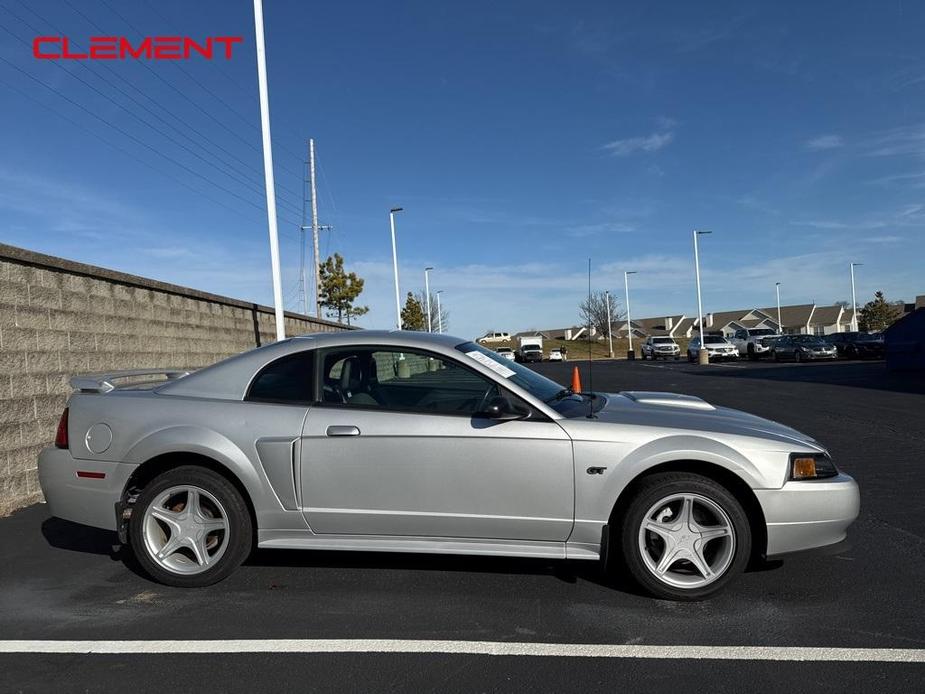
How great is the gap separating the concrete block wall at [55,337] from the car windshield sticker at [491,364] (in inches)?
164

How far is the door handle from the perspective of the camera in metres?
3.98

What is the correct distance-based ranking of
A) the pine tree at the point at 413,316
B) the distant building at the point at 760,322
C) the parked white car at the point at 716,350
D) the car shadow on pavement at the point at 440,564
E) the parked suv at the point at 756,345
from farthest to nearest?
the distant building at the point at 760,322
the pine tree at the point at 413,316
the parked white car at the point at 716,350
the parked suv at the point at 756,345
the car shadow on pavement at the point at 440,564

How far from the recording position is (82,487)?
169 inches

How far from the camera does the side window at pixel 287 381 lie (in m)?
4.21

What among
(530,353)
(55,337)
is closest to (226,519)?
(55,337)

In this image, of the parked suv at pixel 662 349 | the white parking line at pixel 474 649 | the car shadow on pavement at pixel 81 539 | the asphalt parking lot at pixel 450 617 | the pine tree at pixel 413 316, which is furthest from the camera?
the pine tree at pixel 413 316

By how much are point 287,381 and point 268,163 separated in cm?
1007

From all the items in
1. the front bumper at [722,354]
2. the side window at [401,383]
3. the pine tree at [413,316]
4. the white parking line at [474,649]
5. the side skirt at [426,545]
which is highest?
the pine tree at [413,316]

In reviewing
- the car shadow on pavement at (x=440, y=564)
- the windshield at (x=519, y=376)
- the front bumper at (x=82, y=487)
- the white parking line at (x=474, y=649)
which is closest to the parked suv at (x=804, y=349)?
the windshield at (x=519, y=376)

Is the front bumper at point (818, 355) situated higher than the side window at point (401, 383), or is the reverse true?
the side window at point (401, 383)

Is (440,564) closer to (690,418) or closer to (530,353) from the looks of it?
(690,418)

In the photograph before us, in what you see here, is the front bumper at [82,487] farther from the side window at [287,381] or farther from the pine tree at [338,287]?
the pine tree at [338,287]

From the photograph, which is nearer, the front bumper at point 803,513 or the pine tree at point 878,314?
the front bumper at point 803,513

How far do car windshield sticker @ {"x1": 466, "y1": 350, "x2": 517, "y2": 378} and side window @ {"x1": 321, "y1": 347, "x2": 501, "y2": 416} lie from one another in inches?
3.8
